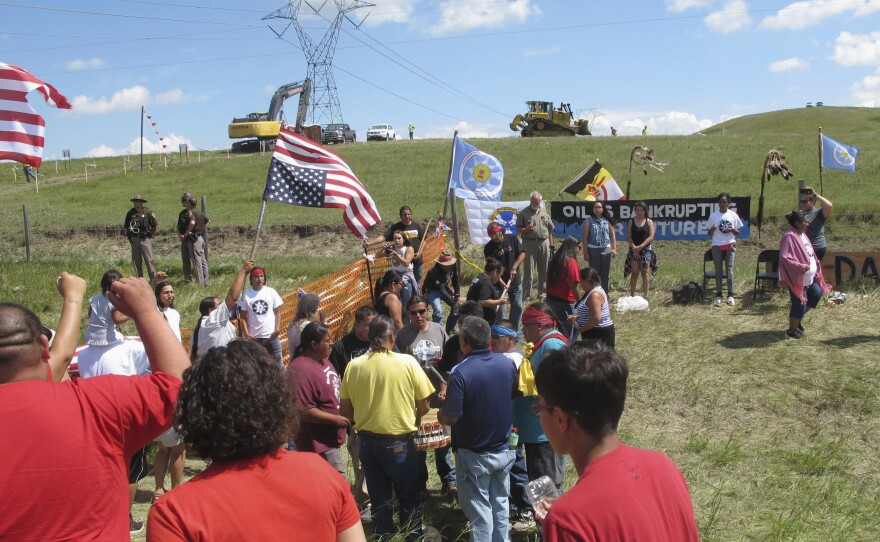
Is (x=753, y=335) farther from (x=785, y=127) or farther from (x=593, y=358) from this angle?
(x=785, y=127)

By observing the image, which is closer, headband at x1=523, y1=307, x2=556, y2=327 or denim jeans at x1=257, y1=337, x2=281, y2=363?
headband at x1=523, y1=307, x2=556, y2=327

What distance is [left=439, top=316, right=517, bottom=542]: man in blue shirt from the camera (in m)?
4.76

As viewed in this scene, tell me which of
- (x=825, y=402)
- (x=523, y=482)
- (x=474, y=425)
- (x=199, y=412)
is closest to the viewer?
(x=199, y=412)

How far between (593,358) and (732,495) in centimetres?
454

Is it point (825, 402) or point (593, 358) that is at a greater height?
point (593, 358)

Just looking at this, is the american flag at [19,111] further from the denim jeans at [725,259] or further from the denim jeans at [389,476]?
the denim jeans at [725,259]

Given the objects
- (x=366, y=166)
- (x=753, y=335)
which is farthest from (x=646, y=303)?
(x=366, y=166)

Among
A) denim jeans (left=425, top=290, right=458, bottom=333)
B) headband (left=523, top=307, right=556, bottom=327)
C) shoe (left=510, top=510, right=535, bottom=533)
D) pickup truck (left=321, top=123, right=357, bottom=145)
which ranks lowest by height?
shoe (left=510, top=510, right=535, bottom=533)

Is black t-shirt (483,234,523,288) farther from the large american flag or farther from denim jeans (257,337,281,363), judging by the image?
denim jeans (257,337,281,363)

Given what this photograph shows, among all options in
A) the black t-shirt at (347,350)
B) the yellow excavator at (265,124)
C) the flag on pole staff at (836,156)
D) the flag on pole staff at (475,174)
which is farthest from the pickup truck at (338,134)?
the black t-shirt at (347,350)

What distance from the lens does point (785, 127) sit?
68.7 meters

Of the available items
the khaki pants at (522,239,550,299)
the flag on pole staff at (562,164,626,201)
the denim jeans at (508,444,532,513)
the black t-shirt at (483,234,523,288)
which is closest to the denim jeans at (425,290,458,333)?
the black t-shirt at (483,234,523,288)

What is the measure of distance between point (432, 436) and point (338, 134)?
4670 centimetres

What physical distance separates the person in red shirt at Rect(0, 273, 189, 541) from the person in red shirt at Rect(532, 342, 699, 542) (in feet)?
4.05
